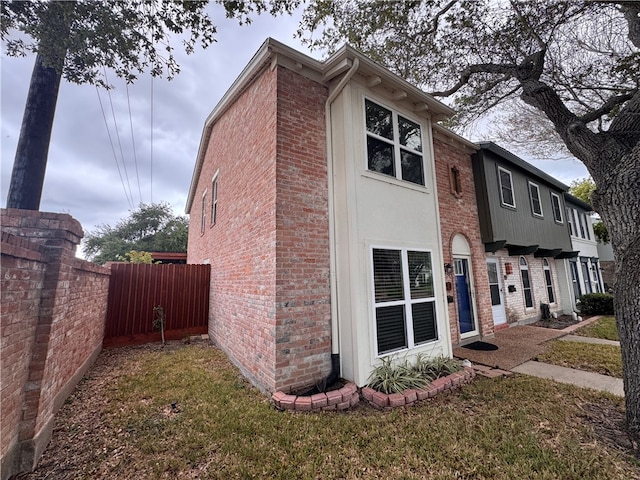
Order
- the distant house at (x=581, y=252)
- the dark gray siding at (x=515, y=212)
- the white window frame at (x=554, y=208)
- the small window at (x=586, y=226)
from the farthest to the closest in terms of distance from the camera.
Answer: the small window at (x=586, y=226) < the distant house at (x=581, y=252) < the white window frame at (x=554, y=208) < the dark gray siding at (x=515, y=212)

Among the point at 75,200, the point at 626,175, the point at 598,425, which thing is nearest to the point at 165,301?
the point at 598,425

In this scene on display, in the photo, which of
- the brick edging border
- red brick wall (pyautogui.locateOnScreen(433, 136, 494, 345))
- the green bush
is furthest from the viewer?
the green bush

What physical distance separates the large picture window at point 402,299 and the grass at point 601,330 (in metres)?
6.31

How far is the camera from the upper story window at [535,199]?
1009cm

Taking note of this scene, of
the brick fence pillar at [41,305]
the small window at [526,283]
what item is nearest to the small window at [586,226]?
the small window at [526,283]

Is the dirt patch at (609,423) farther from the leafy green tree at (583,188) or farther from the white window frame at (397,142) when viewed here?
the leafy green tree at (583,188)

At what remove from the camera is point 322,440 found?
2.92m

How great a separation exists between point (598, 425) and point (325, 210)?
4.48m

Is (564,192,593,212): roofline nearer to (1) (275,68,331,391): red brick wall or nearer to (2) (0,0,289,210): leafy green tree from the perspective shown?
(1) (275,68,331,391): red brick wall

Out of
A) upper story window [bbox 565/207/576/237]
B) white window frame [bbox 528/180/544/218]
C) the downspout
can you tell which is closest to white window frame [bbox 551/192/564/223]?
white window frame [bbox 528/180/544/218]

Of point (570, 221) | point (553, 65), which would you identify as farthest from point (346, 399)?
point (570, 221)

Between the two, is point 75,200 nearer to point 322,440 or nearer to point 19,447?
point 19,447

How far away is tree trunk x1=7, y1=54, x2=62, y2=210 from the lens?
14.3 ft

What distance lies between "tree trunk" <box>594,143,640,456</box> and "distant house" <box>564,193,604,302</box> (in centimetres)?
1191
